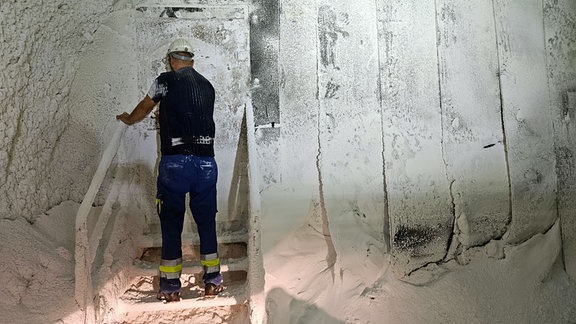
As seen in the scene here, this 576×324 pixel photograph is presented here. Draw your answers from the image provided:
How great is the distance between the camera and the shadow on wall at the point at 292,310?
255cm

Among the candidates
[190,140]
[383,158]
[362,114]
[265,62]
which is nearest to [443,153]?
[383,158]

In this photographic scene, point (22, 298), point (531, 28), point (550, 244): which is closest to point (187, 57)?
point (22, 298)

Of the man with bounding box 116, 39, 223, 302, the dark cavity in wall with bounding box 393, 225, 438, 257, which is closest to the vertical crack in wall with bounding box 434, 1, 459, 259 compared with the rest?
the dark cavity in wall with bounding box 393, 225, 438, 257

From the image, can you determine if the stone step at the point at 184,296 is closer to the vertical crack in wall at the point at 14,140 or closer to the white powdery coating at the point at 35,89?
the white powdery coating at the point at 35,89

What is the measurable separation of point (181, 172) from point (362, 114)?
54.6 inches

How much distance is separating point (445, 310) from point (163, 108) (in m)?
2.23

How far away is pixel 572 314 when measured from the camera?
291cm

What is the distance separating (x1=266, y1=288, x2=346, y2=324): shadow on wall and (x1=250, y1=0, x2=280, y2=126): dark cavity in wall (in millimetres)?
1222

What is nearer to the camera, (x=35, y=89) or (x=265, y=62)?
(x=35, y=89)

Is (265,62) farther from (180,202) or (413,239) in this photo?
(413,239)

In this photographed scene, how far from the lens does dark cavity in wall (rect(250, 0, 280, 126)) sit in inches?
118

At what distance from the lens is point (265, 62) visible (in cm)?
301

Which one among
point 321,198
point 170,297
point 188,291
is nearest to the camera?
point 170,297

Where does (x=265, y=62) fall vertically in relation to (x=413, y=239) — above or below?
above
